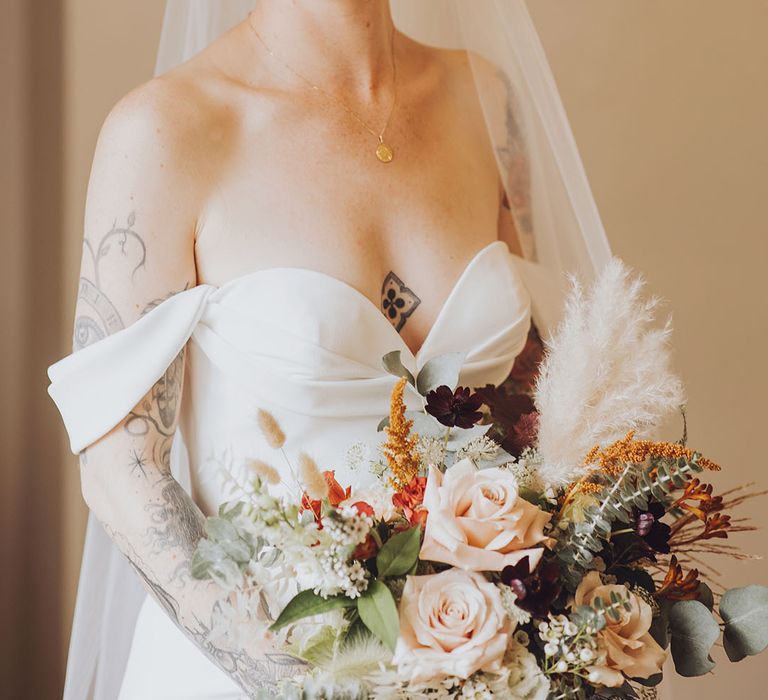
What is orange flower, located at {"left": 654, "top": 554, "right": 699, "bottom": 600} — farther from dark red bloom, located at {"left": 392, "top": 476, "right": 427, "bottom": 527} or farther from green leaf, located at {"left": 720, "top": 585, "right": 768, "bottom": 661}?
dark red bloom, located at {"left": 392, "top": 476, "right": 427, "bottom": 527}

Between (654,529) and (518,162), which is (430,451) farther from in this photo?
(518,162)

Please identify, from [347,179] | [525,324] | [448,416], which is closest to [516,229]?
[525,324]

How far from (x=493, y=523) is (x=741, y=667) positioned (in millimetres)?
1603

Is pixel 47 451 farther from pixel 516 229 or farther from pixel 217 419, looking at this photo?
pixel 516 229

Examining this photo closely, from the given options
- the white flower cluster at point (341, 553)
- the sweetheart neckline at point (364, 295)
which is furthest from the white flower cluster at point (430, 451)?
the sweetheart neckline at point (364, 295)

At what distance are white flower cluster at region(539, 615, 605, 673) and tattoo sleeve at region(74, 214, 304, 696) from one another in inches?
15.8

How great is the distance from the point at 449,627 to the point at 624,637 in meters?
0.17

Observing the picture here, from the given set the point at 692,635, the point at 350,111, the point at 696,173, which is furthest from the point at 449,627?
the point at 696,173

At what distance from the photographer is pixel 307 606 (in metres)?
0.71

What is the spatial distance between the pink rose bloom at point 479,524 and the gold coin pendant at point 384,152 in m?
0.66

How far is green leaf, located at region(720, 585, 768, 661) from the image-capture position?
32.2 inches

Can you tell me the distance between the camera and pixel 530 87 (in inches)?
54.9

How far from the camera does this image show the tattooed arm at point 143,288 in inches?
40.9

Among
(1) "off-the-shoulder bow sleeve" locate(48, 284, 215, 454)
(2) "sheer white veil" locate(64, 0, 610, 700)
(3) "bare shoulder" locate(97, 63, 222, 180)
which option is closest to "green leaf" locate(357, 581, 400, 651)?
(1) "off-the-shoulder bow sleeve" locate(48, 284, 215, 454)
